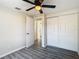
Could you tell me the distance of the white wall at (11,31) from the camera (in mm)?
3145

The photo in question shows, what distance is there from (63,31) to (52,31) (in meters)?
0.80

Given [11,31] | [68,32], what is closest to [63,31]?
[68,32]

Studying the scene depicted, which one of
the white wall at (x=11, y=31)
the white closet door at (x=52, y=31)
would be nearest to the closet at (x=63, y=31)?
the white closet door at (x=52, y=31)

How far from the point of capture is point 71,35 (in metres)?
3.82

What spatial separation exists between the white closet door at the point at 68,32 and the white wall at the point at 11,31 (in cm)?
253

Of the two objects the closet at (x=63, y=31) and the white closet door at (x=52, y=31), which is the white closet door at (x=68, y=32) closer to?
the closet at (x=63, y=31)

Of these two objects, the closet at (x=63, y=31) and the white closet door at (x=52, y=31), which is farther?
the white closet door at (x=52, y=31)

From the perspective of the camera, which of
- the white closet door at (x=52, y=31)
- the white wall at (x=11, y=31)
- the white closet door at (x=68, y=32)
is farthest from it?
the white closet door at (x=52, y=31)

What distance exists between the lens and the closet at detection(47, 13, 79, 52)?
3699mm

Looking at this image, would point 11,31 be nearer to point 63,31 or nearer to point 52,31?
point 52,31

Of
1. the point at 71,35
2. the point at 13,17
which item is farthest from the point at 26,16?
the point at 71,35

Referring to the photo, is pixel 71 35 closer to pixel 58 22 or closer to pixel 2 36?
pixel 58 22

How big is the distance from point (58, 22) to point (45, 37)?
4.57ft

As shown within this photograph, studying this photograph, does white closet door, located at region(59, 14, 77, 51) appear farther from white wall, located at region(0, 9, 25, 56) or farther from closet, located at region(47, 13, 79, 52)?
white wall, located at region(0, 9, 25, 56)
